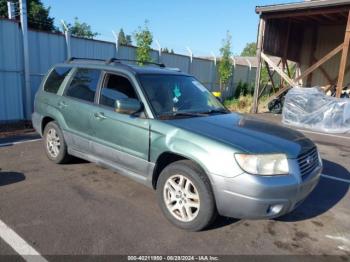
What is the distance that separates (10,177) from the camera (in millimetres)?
4988

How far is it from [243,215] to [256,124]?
1398mm

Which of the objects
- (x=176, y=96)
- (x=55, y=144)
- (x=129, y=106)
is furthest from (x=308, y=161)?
(x=55, y=144)

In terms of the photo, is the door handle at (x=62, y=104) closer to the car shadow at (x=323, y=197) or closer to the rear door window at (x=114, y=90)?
the rear door window at (x=114, y=90)

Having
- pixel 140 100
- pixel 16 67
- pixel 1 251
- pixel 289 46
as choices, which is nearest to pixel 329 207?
pixel 140 100

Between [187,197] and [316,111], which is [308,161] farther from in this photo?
[316,111]

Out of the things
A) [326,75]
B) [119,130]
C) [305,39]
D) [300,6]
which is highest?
[300,6]

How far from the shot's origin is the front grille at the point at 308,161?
3.54 metres

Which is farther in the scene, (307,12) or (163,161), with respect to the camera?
(307,12)

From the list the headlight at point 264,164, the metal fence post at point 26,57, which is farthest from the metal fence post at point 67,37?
the headlight at point 264,164

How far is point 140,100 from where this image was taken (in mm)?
4105

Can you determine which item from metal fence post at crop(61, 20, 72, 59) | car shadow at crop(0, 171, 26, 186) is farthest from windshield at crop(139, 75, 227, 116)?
metal fence post at crop(61, 20, 72, 59)

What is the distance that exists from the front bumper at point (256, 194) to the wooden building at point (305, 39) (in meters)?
10.3

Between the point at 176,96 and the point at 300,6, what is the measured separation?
1011 centimetres

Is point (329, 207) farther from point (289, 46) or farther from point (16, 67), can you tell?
point (289, 46)
